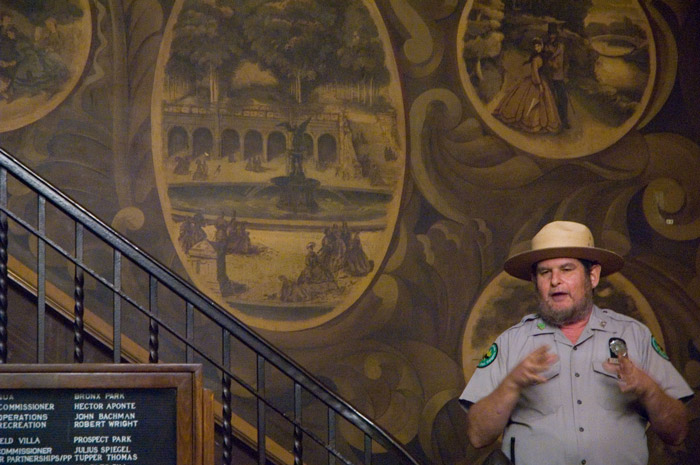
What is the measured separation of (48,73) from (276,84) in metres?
1.54

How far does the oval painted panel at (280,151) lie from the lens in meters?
6.39

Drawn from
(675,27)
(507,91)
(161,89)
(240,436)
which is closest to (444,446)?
(240,436)

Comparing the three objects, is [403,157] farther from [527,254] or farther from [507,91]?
[527,254]

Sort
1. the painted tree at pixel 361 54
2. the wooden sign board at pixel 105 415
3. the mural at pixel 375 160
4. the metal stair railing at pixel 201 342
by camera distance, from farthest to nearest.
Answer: the painted tree at pixel 361 54, the mural at pixel 375 160, the metal stair railing at pixel 201 342, the wooden sign board at pixel 105 415

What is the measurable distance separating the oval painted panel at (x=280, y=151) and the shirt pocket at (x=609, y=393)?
2867 mm

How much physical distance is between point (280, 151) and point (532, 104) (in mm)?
1943

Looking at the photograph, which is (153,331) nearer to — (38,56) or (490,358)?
(490,358)

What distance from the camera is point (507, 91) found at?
275 inches

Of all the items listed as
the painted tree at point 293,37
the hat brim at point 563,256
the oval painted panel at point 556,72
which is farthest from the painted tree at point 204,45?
the hat brim at point 563,256

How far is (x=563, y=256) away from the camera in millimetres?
4121

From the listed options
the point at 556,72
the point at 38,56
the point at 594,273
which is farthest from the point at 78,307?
the point at 556,72

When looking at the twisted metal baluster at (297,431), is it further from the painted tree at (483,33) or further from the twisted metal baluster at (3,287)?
the painted tree at (483,33)

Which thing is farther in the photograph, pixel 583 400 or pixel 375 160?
pixel 375 160

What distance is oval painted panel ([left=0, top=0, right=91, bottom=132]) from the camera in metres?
6.11
